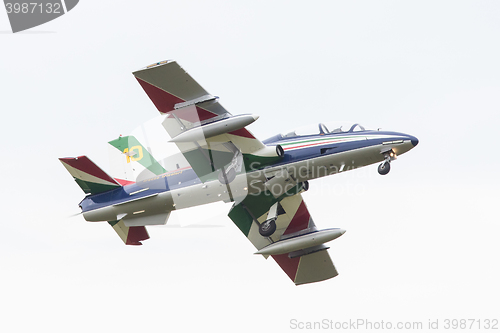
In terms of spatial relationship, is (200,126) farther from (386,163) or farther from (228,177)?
(386,163)

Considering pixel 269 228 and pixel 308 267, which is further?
pixel 308 267

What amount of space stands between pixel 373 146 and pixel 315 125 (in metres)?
2.26

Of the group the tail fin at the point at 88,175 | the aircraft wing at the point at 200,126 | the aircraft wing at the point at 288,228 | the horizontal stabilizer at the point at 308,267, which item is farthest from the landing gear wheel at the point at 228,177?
the horizontal stabilizer at the point at 308,267

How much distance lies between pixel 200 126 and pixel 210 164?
214 centimetres

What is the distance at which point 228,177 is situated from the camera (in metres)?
24.0

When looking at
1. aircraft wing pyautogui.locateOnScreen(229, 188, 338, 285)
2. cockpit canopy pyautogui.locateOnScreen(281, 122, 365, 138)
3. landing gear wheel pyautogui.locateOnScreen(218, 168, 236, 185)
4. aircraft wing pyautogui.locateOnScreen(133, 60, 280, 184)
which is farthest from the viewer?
aircraft wing pyautogui.locateOnScreen(229, 188, 338, 285)

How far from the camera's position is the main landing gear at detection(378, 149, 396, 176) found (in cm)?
2281

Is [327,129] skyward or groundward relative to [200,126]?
groundward

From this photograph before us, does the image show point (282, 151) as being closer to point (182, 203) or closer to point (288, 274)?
point (182, 203)

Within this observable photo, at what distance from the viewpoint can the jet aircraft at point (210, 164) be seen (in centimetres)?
2238

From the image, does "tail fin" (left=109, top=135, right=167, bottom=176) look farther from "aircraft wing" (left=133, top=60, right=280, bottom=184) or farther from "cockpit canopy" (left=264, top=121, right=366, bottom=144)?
"cockpit canopy" (left=264, top=121, right=366, bottom=144)

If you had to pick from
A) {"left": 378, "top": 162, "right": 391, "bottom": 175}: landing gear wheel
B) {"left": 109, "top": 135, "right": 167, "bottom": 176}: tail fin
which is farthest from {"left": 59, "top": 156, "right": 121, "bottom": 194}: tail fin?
{"left": 378, "top": 162, "right": 391, "bottom": 175}: landing gear wheel

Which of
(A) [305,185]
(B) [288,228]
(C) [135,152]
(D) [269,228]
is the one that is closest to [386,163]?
(A) [305,185]

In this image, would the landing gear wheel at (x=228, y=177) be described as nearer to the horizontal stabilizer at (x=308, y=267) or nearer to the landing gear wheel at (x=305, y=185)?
the landing gear wheel at (x=305, y=185)
